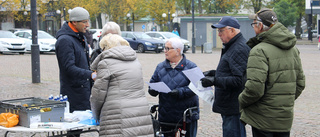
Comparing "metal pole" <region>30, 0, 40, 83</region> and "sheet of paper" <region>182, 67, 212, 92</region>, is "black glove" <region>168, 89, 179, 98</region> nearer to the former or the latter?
"sheet of paper" <region>182, 67, 212, 92</region>

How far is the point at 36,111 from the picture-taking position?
4.28 m

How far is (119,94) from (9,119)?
110cm

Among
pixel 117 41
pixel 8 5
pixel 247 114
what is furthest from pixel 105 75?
pixel 8 5

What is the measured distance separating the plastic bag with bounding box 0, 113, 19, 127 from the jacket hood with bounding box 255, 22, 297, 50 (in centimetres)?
248

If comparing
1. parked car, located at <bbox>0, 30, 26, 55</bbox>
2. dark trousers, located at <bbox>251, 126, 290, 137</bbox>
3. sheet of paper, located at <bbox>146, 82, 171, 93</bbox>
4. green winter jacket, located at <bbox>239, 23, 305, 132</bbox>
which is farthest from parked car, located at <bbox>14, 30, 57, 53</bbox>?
green winter jacket, located at <bbox>239, 23, 305, 132</bbox>

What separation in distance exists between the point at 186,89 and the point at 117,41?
1156 mm

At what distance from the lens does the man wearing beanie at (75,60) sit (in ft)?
17.2

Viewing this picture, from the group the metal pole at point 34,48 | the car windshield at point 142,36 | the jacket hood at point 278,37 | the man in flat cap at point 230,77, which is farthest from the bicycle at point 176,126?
the car windshield at point 142,36

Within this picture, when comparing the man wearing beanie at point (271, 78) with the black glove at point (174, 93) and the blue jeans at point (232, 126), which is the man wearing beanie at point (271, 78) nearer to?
the blue jeans at point (232, 126)

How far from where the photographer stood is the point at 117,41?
4359 millimetres

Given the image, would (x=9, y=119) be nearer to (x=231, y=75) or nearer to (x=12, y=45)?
(x=231, y=75)

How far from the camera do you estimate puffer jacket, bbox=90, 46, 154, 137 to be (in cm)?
415

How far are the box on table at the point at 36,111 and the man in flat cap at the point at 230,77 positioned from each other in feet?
4.97

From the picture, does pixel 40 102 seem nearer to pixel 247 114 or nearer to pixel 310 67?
pixel 247 114
